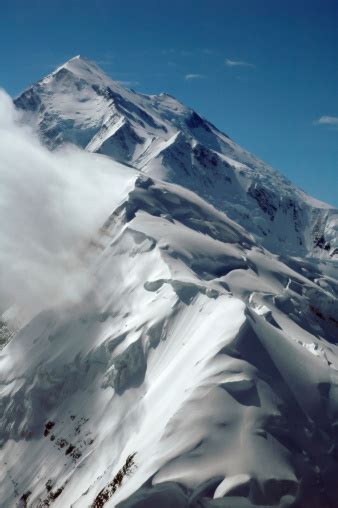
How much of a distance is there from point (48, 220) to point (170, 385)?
188 ft

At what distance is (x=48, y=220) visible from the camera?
88.2 m

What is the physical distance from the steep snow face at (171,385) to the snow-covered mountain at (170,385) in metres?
0.11

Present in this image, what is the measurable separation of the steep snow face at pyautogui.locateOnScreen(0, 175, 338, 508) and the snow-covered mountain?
4.2 inches

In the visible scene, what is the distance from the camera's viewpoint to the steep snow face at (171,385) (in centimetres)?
2619

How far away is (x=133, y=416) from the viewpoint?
37500 mm

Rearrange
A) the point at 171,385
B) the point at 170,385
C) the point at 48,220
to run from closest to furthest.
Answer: the point at 171,385, the point at 170,385, the point at 48,220

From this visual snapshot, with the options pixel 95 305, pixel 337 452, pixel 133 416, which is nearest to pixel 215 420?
pixel 337 452

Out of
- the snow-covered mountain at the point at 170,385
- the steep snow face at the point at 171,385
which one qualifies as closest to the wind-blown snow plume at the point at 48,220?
the snow-covered mountain at the point at 170,385

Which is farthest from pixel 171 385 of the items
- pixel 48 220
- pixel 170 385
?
pixel 48 220

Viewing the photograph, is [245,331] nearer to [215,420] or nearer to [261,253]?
[215,420]

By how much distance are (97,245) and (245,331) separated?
36976mm

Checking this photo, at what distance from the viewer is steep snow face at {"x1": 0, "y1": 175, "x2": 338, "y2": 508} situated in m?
26.2

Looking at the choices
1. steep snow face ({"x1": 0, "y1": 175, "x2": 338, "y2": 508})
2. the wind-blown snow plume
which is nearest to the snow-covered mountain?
steep snow face ({"x1": 0, "y1": 175, "x2": 338, "y2": 508})

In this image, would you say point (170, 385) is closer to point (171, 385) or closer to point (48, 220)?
point (171, 385)
